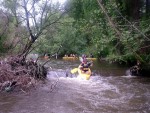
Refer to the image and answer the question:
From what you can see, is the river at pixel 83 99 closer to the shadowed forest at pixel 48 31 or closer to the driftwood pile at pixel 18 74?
the driftwood pile at pixel 18 74

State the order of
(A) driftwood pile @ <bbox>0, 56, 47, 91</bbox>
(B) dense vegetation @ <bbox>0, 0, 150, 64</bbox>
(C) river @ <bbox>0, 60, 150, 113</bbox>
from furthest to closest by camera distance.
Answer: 1. (B) dense vegetation @ <bbox>0, 0, 150, 64</bbox>
2. (A) driftwood pile @ <bbox>0, 56, 47, 91</bbox>
3. (C) river @ <bbox>0, 60, 150, 113</bbox>

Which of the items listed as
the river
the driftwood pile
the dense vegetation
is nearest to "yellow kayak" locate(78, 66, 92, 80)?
the river

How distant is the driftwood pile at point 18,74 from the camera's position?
996 centimetres

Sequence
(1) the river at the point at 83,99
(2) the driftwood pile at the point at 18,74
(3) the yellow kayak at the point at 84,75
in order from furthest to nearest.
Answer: (3) the yellow kayak at the point at 84,75, (2) the driftwood pile at the point at 18,74, (1) the river at the point at 83,99

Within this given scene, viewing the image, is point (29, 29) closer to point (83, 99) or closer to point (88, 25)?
point (88, 25)

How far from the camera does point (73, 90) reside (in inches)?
422

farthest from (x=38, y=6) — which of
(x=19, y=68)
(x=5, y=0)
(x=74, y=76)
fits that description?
(x=74, y=76)

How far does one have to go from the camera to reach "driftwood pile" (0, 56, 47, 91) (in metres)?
9.96

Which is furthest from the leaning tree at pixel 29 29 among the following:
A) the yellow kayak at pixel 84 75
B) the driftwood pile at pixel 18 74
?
the yellow kayak at pixel 84 75

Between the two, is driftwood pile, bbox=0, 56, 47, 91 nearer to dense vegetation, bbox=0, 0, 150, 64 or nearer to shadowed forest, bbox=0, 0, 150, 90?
shadowed forest, bbox=0, 0, 150, 90

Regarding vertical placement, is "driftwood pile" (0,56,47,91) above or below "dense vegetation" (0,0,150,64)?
below

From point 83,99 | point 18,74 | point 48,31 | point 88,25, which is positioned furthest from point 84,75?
point 83,99

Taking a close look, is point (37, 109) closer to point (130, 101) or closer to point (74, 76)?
point (130, 101)

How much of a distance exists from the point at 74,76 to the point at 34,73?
3.99 metres
